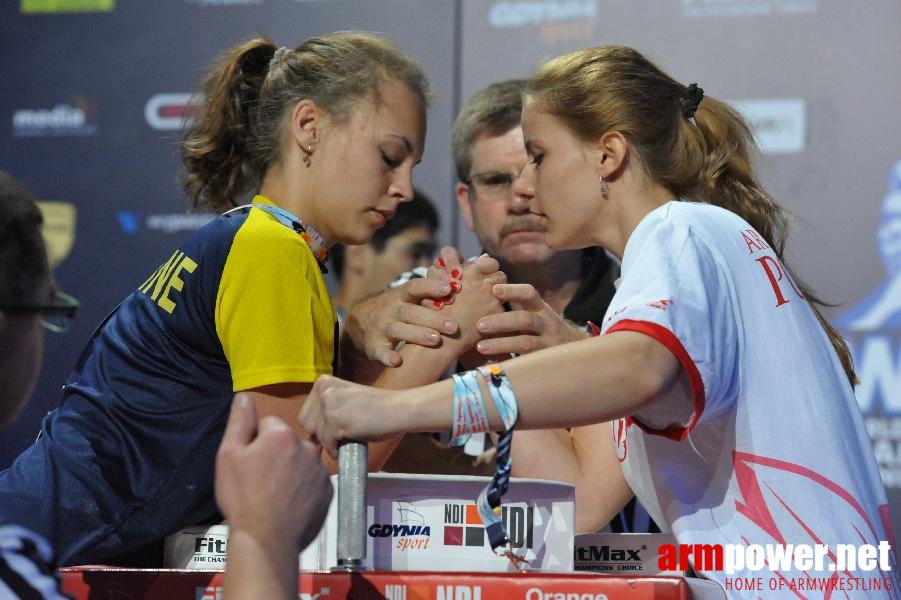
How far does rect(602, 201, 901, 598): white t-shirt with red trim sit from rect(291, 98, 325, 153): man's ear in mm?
736

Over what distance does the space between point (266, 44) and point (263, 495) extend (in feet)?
4.69

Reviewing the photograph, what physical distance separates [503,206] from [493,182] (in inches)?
2.9

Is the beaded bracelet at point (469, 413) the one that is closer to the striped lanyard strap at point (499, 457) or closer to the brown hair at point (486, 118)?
the striped lanyard strap at point (499, 457)

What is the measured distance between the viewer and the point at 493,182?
292 cm

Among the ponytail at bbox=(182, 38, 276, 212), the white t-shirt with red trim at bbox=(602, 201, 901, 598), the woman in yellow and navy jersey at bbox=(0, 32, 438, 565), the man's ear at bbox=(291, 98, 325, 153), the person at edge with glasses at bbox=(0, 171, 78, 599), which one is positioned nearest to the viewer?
the person at edge with glasses at bbox=(0, 171, 78, 599)

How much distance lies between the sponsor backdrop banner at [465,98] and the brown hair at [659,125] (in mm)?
1255

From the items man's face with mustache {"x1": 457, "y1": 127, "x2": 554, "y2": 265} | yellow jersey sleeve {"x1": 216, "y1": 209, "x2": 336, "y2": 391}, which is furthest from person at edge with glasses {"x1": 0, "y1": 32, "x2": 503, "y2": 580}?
man's face with mustache {"x1": 457, "y1": 127, "x2": 554, "y2": 265}

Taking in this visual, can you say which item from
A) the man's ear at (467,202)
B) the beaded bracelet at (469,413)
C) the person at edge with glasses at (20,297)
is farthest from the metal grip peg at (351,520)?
the man's ear at (467,202)

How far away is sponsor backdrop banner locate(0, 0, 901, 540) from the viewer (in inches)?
132

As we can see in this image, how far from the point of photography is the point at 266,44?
7.59 feet

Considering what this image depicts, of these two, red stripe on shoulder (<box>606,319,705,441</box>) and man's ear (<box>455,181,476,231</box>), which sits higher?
man's ear (<box>455,181,476,231</box>)

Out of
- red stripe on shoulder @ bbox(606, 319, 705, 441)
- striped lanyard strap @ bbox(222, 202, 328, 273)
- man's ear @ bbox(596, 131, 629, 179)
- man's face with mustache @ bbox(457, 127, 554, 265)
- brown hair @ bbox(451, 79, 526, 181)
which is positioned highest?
brown hair @ bbox(451, 79, 526, 181)

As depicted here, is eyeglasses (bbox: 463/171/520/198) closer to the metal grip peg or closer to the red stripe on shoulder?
the red stripe on shoulder

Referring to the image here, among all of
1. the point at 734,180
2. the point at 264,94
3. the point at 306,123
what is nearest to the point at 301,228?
the point at 306,123
